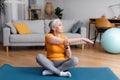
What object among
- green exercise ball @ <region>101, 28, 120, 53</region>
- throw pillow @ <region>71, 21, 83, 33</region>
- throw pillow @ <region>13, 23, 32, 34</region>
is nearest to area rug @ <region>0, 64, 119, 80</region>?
green exercise ball @ <region>101, 28, 120, 53</region>

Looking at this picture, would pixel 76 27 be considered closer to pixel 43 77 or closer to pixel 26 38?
pixel 26 38

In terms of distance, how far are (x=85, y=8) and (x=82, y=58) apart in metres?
2.82

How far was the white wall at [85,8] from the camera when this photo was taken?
22.5 feet

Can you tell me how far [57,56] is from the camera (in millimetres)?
3168

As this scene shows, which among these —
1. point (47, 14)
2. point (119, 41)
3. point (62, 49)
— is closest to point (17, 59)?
point (62, 49)

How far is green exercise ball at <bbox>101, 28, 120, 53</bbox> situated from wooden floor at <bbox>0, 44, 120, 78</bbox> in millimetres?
142

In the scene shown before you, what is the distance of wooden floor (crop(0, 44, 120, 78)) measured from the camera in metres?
4.08

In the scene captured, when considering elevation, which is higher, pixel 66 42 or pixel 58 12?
pixel 58 12

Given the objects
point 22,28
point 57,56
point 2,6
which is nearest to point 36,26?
point 22,28

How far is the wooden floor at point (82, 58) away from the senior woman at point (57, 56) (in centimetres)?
92

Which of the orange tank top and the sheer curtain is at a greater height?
the sheer curtain

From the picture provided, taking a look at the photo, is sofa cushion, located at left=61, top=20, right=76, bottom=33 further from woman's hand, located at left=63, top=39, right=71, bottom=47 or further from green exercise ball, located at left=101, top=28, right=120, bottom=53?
woman's hand, located at left=63, top=39, right=71, bottom=47

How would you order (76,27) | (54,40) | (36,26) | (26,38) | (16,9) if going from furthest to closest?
(16,9)
(36,26)
(76,27)
(26,38)
(54,40)

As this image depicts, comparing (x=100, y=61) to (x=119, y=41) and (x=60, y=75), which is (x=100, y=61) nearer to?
(x=119, y=41)
